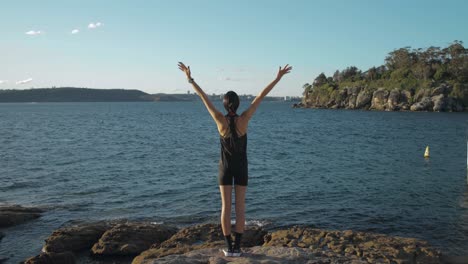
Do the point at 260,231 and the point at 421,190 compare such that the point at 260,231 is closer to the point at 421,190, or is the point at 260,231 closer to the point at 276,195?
the point at 276,195

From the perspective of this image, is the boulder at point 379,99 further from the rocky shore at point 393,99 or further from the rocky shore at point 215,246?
the rocky shore at point 215,246

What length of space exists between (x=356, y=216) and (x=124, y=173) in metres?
16.3

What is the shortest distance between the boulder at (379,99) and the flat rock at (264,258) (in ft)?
440

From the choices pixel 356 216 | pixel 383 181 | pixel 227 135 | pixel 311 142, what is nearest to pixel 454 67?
pixel 311 142

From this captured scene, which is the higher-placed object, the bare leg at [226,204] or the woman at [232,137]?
the woman at [232,137]

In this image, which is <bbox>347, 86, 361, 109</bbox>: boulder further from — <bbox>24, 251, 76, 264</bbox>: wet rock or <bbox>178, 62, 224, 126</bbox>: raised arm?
<bbox>178, 62, 224, 126</bbox>: raised arm

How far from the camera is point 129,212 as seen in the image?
1861 centimetres

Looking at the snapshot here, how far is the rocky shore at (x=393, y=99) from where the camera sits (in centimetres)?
11818

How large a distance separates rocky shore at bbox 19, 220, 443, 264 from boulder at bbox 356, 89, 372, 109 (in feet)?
453

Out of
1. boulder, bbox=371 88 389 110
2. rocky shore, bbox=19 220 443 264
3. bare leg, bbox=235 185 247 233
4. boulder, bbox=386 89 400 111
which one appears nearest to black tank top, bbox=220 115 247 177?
bare leg, bbox=235 185 247 233

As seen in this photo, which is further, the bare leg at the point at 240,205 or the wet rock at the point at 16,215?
the wet rock at the point at 16,215

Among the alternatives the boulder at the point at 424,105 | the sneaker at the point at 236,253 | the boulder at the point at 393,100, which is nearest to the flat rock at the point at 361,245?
the sneaker at the point at 236,253

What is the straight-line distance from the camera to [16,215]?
16.8 m

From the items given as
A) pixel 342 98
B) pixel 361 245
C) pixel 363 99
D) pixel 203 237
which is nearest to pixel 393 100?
pixel 363 99
